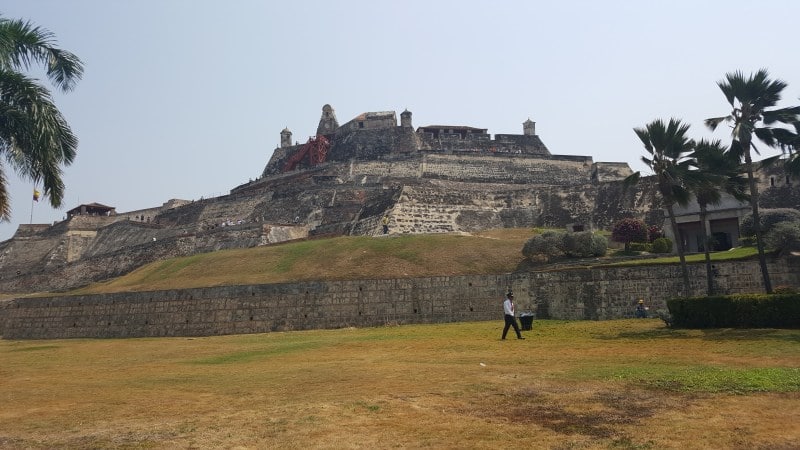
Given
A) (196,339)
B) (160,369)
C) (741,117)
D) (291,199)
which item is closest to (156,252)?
(291,199)

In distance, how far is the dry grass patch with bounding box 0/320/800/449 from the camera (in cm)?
802

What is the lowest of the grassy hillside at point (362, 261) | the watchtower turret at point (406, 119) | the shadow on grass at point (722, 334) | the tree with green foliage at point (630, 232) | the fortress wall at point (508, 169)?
the shadow on grass at point (722, 334)

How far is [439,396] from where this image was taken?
33.3 ft

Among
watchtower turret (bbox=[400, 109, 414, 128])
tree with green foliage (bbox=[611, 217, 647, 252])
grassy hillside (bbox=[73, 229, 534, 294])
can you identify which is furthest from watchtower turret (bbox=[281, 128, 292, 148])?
tree with green foliage (bbox=[611, 217, 647, 252])

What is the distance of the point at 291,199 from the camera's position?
5200 cm

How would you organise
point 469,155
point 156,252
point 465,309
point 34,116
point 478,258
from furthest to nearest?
1. point 469,155
2. point 156,252
3. point 478,258
4. point 465,309
5. point 34,116

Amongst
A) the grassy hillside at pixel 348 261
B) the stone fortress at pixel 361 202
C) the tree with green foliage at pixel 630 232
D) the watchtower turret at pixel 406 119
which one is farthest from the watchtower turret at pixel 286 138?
the tree with green foliage at pixel 630 232

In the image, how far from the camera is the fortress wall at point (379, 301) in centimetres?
2206

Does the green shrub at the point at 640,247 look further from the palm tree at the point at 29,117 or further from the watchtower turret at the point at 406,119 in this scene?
the watchtower turret at the point at 406,119

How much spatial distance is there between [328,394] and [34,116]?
352 inches

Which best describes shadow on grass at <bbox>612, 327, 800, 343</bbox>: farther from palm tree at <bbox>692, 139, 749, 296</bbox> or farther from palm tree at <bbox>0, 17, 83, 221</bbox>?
palm tree at <bbox>0, 17, 83, 221</bbox>

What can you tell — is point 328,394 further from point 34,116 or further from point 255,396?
point 34,116

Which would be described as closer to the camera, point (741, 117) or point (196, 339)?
point (741, 117)

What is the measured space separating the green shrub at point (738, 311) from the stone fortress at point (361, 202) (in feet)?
61.2
